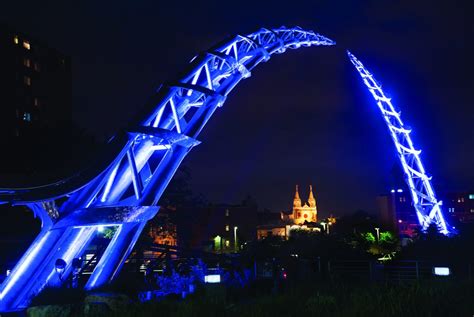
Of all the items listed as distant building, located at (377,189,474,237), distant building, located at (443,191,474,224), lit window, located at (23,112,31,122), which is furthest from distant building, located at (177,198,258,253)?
distant building, located at (443,191,474,224)

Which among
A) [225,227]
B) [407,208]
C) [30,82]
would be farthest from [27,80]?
[407,208]

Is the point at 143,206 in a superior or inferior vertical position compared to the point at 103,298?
superior

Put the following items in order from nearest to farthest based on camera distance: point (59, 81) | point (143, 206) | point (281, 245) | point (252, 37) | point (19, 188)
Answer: point (19, 188), point (143, 206), point (252, 37), point (281, 245), point (59, 81)

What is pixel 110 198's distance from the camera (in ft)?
66.8

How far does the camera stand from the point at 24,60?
84.7m

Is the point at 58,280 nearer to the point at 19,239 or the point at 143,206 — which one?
the point at 143,206

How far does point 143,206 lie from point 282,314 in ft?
29.8

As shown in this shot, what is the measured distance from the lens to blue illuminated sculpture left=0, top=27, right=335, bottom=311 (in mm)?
18047

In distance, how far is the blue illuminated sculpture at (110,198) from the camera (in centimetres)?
1805

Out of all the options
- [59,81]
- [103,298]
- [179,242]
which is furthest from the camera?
[59,81]

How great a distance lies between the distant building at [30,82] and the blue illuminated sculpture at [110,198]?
56.8m

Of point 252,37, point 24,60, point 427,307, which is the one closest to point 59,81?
point 24,60

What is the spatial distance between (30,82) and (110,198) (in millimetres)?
69958

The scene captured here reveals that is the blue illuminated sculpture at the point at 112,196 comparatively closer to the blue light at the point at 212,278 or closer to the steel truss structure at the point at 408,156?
the blue light at the point at 212,278
